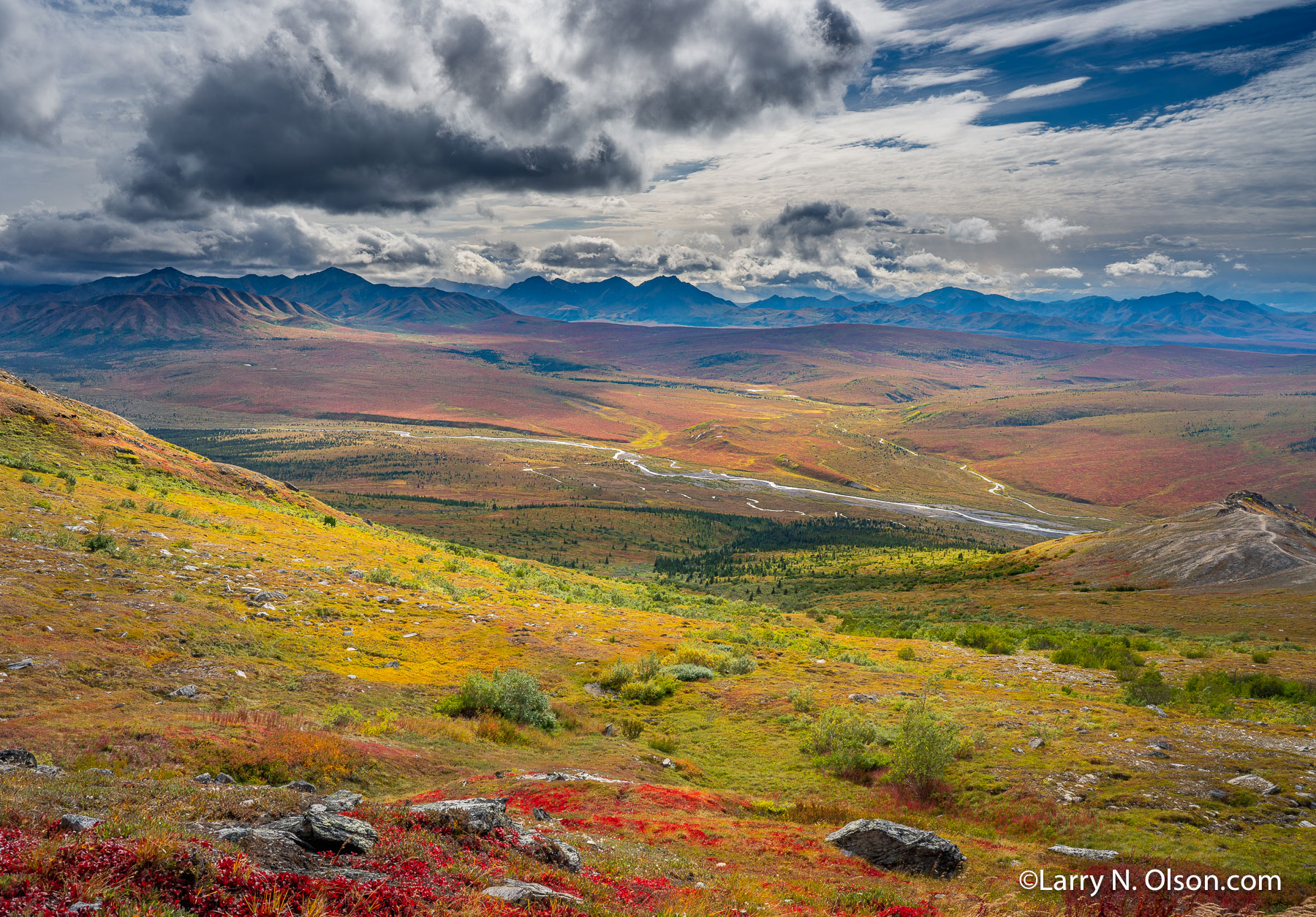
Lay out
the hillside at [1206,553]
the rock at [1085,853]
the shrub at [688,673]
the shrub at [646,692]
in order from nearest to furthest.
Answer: the rock at [1085,853], the shrub at [646,692], the shrub at [688,673], the hillside at [1206,553]

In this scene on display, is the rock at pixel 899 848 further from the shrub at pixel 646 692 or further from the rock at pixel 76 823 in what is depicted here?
the rock at pixel 76 823

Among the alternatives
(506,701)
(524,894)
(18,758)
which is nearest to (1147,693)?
(506,701)

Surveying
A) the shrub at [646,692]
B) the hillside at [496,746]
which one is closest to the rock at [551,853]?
the hillside at [496,746]

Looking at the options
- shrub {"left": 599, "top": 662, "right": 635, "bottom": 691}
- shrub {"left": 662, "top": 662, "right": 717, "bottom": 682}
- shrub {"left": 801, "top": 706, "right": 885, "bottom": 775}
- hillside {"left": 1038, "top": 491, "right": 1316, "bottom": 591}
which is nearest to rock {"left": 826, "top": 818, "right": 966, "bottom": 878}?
shrub {"left": 801, "top": 706, "right": 885, "bottom": 775}

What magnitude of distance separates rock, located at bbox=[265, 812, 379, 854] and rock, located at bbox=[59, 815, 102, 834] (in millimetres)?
1740

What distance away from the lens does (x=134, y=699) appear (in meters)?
12.5

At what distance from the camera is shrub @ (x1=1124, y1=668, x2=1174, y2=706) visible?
19375 millimetres

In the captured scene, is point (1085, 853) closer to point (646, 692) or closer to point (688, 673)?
point (646, 692)

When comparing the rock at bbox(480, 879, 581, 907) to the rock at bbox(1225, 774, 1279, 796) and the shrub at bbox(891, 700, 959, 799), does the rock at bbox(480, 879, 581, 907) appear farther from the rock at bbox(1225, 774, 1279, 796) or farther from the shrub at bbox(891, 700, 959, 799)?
the rock at bbox(1225, 774, 1279, 796)

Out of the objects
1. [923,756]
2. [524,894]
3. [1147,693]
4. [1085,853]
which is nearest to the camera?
[524,894]

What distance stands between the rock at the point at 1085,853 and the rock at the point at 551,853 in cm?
885

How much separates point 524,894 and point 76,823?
499cm

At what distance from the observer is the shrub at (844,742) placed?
1560 centimetres

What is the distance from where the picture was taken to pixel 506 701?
17.3 m
